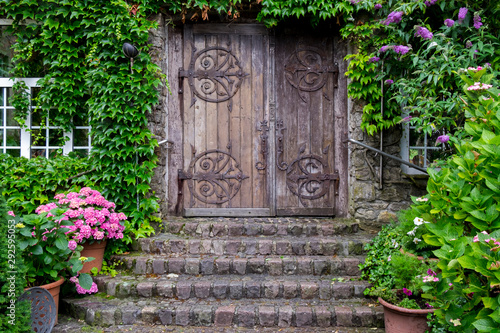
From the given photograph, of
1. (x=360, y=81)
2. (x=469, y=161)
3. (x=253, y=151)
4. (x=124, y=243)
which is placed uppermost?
(x=360, y=81)

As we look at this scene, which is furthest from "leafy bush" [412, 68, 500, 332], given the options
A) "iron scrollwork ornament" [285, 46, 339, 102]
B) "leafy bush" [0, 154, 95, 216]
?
"leafy bush" [0, 154, 95, 216]

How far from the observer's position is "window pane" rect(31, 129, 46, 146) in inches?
168

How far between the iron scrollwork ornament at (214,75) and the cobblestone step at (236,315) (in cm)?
242

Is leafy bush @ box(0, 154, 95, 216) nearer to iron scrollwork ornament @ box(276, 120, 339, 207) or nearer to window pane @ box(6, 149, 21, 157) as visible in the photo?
window pane @ box(6, 149, 21, 157)

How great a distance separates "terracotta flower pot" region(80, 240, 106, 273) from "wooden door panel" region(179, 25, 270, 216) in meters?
1.18

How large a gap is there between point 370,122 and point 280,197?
1.40 m

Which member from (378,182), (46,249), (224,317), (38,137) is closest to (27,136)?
(38,137)

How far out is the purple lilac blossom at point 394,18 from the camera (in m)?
3.68

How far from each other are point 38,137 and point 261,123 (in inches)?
105

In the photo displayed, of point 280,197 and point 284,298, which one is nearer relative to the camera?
point 284,298

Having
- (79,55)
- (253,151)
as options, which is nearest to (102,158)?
(79,55)

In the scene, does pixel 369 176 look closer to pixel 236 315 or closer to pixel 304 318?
pixel 304 318

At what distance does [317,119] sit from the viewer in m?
4.50

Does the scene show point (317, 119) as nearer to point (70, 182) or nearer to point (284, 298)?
point (284, 298)
